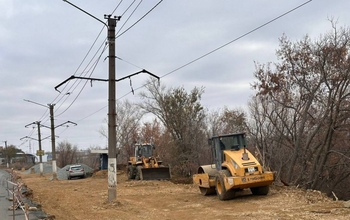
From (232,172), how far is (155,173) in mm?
16569

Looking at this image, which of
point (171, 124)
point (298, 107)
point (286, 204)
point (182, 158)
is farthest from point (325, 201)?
point (171, 124)

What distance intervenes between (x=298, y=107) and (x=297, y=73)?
7.14ft

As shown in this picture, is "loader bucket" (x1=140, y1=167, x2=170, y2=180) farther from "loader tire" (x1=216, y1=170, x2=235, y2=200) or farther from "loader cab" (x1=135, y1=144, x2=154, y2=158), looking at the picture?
"loader tire" (x1=216, y1=170, x2=235, y2=200)

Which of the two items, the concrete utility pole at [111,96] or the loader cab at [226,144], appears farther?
the concrete utility pole at [111,96]

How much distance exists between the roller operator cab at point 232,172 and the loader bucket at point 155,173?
42.0ft

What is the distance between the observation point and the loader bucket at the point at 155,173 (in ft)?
106

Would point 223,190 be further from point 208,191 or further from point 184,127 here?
point 184,127

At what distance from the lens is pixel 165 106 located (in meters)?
44.3

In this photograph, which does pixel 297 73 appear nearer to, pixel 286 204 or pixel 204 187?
pixel 204 187

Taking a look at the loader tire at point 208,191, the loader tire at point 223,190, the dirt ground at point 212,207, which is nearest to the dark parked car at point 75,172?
the dirt ground at point 212,207

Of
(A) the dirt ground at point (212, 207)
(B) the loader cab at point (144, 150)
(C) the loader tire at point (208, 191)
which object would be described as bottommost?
(A) the dirt ground at point (212, 207)

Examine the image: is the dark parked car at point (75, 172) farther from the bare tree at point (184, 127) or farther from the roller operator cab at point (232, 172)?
the roller operator cab at point (232, 172)

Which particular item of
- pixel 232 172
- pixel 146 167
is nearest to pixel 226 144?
pixel 232 172

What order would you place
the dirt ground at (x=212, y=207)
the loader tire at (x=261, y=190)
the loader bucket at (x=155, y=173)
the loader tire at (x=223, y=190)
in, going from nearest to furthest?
the dirt ground at (x=212, y=207) < the loader tire at (x=223, y=190) < the loader tire at (x=261, y=190) < the loader bucket at (x=155, y=173)
